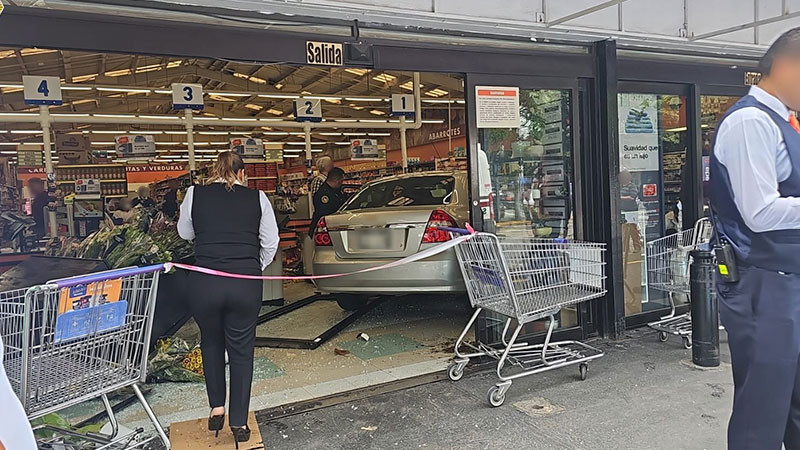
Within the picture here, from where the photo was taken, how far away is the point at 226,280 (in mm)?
3162

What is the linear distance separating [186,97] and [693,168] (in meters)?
7.43

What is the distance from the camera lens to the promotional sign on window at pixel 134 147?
1052cm

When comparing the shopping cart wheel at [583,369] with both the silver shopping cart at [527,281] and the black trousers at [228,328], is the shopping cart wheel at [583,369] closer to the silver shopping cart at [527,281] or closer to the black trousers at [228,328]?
the silver shopping cart at [527,281]

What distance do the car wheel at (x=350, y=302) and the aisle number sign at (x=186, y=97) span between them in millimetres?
4566

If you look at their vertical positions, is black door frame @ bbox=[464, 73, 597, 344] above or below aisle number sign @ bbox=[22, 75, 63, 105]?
below

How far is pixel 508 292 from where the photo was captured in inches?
159

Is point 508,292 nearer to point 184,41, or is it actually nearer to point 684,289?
point 684,289

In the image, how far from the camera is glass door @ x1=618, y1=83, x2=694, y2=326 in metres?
5.54

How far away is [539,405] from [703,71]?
12.8 ft

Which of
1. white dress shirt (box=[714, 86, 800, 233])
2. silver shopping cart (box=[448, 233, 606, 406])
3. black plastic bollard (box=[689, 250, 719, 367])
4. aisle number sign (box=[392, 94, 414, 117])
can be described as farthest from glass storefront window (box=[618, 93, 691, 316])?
aisle number sign (box=[392, 94, 414, 117])

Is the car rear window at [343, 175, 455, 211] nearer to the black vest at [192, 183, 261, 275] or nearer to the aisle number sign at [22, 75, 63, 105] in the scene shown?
the black vest at [192, 183, 261, 275]

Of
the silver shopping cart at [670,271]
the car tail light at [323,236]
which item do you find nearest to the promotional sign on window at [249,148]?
the car tail light at [323,236]

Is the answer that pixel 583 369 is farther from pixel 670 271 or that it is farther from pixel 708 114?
pixel 708 114

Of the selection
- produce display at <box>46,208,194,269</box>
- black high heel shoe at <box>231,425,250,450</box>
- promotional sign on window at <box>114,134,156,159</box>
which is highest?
promotional sign on window at <box>114,134,156,159</box>
